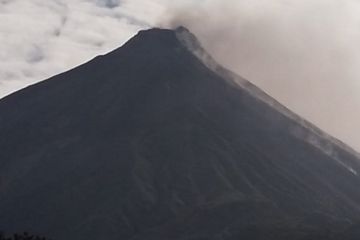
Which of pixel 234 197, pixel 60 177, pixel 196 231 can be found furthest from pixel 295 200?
pixel 60 177

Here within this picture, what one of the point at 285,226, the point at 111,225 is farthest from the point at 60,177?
the point at 285,226

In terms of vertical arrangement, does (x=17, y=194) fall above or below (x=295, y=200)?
below

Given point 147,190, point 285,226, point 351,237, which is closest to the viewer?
point 351,237

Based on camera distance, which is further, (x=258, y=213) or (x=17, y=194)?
(x=17, y=194)

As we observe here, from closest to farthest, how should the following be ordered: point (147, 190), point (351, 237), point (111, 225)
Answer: point (351, 237) → point (111, 225) → point (147, 190)

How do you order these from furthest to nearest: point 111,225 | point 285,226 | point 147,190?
point 147,190 < point 111,225 < point 285,226

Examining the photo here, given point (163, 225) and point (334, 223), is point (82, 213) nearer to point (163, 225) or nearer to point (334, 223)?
point (163, 225)

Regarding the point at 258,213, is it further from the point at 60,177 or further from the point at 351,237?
the point at 60,177

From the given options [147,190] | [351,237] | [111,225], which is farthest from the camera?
[147,190]

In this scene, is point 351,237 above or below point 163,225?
above

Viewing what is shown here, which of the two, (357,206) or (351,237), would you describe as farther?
(357,206)
